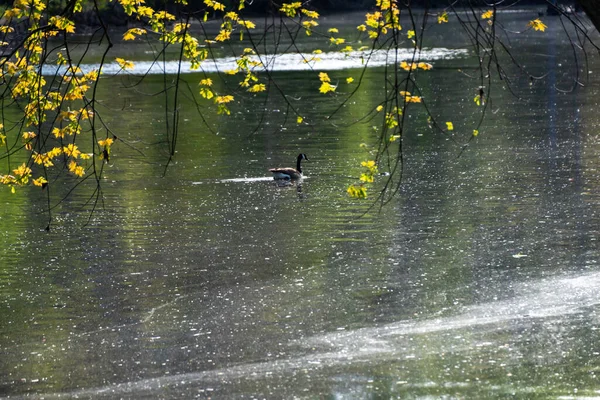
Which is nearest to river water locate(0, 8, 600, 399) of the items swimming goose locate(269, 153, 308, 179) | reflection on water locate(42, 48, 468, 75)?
swimming goose locate(269, 153, 308, 179)

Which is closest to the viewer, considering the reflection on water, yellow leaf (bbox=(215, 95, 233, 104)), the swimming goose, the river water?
the river water

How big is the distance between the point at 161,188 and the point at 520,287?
Answer: 7.93m

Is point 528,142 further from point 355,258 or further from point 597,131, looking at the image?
point 355,258

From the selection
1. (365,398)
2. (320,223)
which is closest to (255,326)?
(365,398)

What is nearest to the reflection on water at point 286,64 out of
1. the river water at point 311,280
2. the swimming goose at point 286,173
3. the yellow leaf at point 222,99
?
the river water at point 311,280

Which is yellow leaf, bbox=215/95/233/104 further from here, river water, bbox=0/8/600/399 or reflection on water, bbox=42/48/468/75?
reflection on water, bbox=42/48/468/75

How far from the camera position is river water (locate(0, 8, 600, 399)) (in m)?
8.84

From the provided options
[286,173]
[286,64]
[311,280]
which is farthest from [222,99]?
[286,64]

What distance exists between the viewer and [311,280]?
11.8 meters

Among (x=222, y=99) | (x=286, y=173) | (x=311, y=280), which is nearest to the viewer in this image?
(x=222, y=99)

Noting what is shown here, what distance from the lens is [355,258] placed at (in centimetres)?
1268

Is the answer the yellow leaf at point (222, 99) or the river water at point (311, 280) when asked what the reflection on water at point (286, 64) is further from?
the yellow leaf at point (222, 99)

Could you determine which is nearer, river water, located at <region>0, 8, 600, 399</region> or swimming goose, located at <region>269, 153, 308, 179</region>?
river water, located at <region>0, 8, 600, 399</region>

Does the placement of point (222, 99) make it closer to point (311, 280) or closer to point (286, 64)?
point (311, 280)
